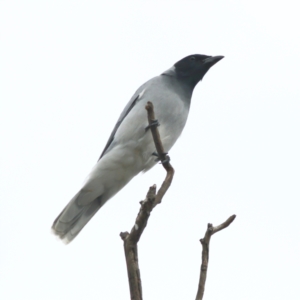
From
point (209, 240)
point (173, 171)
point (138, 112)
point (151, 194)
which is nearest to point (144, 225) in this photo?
point (151, 194)

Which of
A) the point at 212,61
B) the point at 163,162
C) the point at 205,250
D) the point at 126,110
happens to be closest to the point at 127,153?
the point at 126,110

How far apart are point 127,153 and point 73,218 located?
41.0 inches

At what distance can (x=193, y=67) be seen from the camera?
8.14 m

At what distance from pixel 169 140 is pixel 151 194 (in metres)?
2.83

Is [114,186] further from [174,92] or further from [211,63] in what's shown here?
[211,63]

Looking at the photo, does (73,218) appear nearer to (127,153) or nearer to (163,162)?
(127,153)

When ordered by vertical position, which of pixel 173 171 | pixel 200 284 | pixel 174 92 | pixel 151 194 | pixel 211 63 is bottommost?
pixel 200 284

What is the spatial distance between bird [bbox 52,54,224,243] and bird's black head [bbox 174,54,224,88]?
62cm

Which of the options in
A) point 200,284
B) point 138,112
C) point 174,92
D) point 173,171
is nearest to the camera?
point 200,284

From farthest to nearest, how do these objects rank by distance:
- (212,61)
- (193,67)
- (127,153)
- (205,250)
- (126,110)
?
(212,61)
(193,67)
(126,110)
(127,153)
(205,250)

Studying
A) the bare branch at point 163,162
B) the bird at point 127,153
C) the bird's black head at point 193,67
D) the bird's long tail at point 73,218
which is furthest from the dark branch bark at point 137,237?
the bird's black head at point 193,67

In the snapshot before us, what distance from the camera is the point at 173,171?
4746 millimetres

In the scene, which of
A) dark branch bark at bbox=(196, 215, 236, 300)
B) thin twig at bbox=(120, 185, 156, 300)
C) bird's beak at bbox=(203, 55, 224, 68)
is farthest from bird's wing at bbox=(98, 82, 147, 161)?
dark branch bark at bbox=(196, 215, 236, 300)

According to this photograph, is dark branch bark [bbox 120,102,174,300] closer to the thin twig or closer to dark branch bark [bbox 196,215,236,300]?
the thin twig
